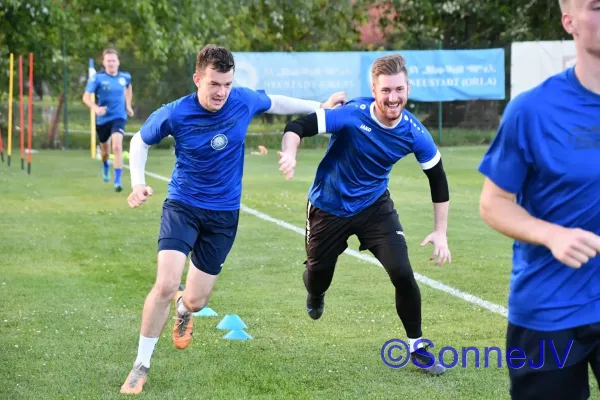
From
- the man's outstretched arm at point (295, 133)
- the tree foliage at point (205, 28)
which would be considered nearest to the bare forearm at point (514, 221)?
the man's outstretched arm at point (295, 133)

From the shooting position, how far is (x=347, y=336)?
721 cm

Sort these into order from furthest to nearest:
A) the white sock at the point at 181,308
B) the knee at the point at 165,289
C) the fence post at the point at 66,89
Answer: the fence post at the point at 66,89 → the white sock at the point at 181,308 → the knee at the point at 165,289

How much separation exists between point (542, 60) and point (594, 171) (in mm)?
24484

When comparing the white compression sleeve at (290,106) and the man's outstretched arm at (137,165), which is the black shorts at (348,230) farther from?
the man's outstretched arm at (137,165)

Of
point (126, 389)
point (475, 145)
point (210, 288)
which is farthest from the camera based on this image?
point (475, 145)

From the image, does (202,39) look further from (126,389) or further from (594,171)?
(594,171)

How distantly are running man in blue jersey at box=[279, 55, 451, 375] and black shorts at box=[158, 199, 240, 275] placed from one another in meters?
0.63

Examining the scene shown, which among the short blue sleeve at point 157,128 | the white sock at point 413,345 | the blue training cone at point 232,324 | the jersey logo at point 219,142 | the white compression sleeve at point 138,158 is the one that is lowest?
the blue training cone at point 232,324

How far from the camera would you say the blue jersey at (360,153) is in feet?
21.0

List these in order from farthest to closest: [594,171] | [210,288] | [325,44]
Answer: [325,44]
[210,288]
[594,171]

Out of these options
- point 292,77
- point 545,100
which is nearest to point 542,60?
point 292,77

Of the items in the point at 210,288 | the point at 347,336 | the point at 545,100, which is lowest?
the point at 347,336

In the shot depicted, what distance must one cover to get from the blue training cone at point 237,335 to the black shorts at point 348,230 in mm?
727

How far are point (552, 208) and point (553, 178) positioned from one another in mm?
110
